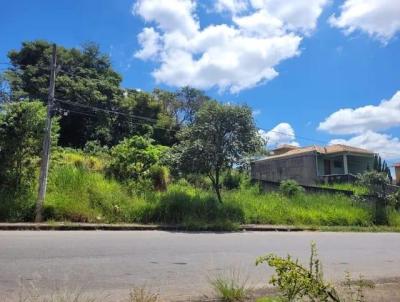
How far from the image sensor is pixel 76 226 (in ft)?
53.5

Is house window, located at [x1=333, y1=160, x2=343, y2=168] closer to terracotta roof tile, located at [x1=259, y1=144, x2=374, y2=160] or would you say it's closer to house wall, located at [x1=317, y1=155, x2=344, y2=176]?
house wall, located at [x1=317, y1=155, x2=344, y2=176]

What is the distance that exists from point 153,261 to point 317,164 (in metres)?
38.1

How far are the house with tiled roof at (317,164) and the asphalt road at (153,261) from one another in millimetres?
30094

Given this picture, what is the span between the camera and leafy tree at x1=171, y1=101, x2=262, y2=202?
70.5ft

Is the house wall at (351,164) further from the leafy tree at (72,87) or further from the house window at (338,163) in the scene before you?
the leafy tree at (72,87)

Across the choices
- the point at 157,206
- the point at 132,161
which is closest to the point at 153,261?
the point at 157,206

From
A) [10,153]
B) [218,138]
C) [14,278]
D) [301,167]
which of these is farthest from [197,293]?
[301,167]

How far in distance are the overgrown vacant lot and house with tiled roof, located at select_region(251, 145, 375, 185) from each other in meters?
20.1

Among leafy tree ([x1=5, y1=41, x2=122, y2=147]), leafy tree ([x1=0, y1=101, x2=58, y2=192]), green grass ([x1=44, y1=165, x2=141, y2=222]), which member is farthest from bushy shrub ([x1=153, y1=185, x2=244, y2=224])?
leafy tree ([x1=5, y1=41, x2=122, y2=147])

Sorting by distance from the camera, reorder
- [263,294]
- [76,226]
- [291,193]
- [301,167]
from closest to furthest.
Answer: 1. [263,294]
2. [76,226]
3. [291,193]
4. [301,167]

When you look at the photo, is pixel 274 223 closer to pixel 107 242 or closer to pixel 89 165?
pixel 89 165

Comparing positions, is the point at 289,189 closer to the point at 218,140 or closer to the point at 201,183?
the point at 201,183

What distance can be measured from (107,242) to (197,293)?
5584 millimetres

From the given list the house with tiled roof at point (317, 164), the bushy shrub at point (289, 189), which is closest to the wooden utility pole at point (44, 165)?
the bushy shrub at point (289, 189)
